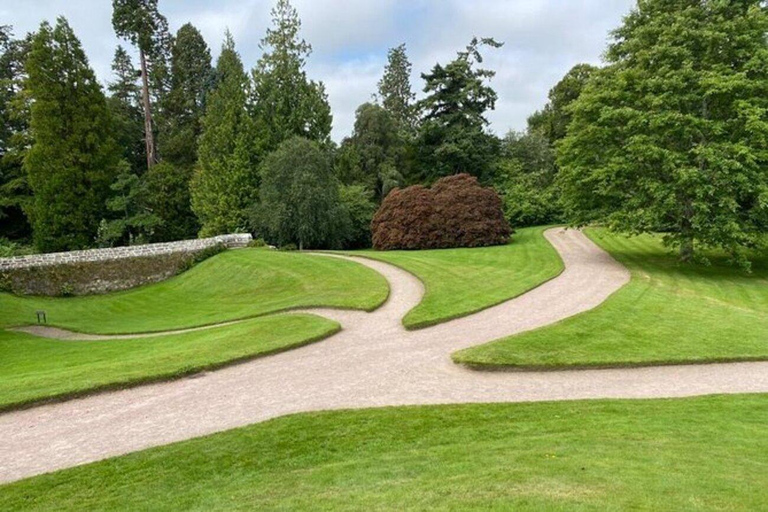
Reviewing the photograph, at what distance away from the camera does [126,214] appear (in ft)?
117

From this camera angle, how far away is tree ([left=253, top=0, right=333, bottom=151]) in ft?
132

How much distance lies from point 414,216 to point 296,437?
989 inches

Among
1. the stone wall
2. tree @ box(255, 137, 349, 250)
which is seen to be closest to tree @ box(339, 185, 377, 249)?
tree @ box(255, 137, 349, 250)

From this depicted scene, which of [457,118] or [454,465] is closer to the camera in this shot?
[454,465]

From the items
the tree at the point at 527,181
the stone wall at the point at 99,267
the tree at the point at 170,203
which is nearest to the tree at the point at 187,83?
the tree at the point at 170,203

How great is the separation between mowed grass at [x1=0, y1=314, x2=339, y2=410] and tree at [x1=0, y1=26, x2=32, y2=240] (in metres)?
28.1

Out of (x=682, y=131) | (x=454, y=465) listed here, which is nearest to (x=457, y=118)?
(x=682, y=131)

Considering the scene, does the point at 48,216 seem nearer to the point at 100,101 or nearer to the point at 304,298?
the point at 100,101

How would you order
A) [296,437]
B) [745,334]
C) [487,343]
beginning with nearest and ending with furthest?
[296,437] < [487,343] < [745,334]

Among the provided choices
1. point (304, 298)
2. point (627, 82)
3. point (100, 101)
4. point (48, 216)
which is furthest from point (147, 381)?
point (100, 101)

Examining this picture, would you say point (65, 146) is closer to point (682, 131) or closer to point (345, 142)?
point (345, 142)

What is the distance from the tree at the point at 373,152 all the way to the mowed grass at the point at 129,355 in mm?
28521

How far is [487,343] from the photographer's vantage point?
11.3 metres

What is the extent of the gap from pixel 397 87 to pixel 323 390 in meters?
56.2
